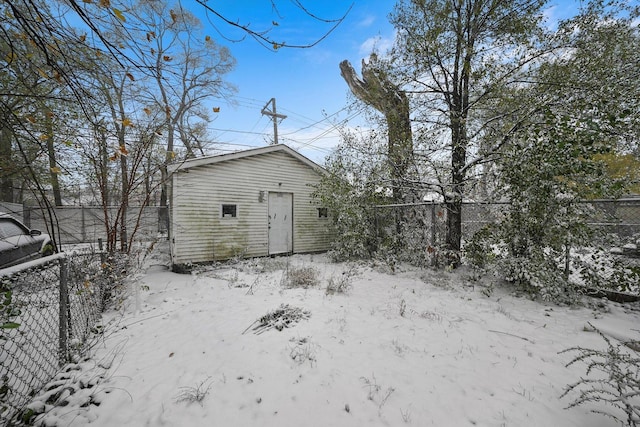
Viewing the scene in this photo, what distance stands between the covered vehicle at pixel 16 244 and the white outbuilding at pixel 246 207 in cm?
256

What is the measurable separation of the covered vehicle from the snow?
5.32 feet

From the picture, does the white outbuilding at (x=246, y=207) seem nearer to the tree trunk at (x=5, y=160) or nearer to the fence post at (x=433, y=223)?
the tree trunk at (x=5, y=160)

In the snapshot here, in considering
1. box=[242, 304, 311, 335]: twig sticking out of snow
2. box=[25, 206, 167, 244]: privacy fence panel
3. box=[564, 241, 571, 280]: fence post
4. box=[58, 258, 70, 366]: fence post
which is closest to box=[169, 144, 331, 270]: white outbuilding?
box=[25, 206, 167, 244]: privacy fence panel

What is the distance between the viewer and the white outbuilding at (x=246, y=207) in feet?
23.1

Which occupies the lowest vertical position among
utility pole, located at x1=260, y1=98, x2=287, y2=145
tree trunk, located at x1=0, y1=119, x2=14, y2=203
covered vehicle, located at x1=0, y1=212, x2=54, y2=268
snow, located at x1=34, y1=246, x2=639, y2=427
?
snow, located at x1=34, y1=246, x2=639, y2=427

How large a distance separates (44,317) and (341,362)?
2809 millimetres

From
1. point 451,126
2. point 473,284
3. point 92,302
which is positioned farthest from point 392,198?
point 92,302

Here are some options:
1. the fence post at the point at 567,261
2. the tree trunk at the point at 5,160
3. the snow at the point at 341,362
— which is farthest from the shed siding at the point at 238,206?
the fence post at the point at 567,261

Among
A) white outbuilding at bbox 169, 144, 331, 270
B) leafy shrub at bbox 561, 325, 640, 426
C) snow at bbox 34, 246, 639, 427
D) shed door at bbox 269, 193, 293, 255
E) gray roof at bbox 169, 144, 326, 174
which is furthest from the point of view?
shed door at bbox 269, 193, 293, 255

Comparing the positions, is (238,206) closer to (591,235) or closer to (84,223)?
(591,235)

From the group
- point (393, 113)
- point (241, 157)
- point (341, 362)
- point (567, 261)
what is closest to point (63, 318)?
point (341, 362)

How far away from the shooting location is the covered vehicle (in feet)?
12.0

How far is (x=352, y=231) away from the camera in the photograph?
24.4ft

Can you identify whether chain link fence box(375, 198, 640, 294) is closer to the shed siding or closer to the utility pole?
the shed siding
